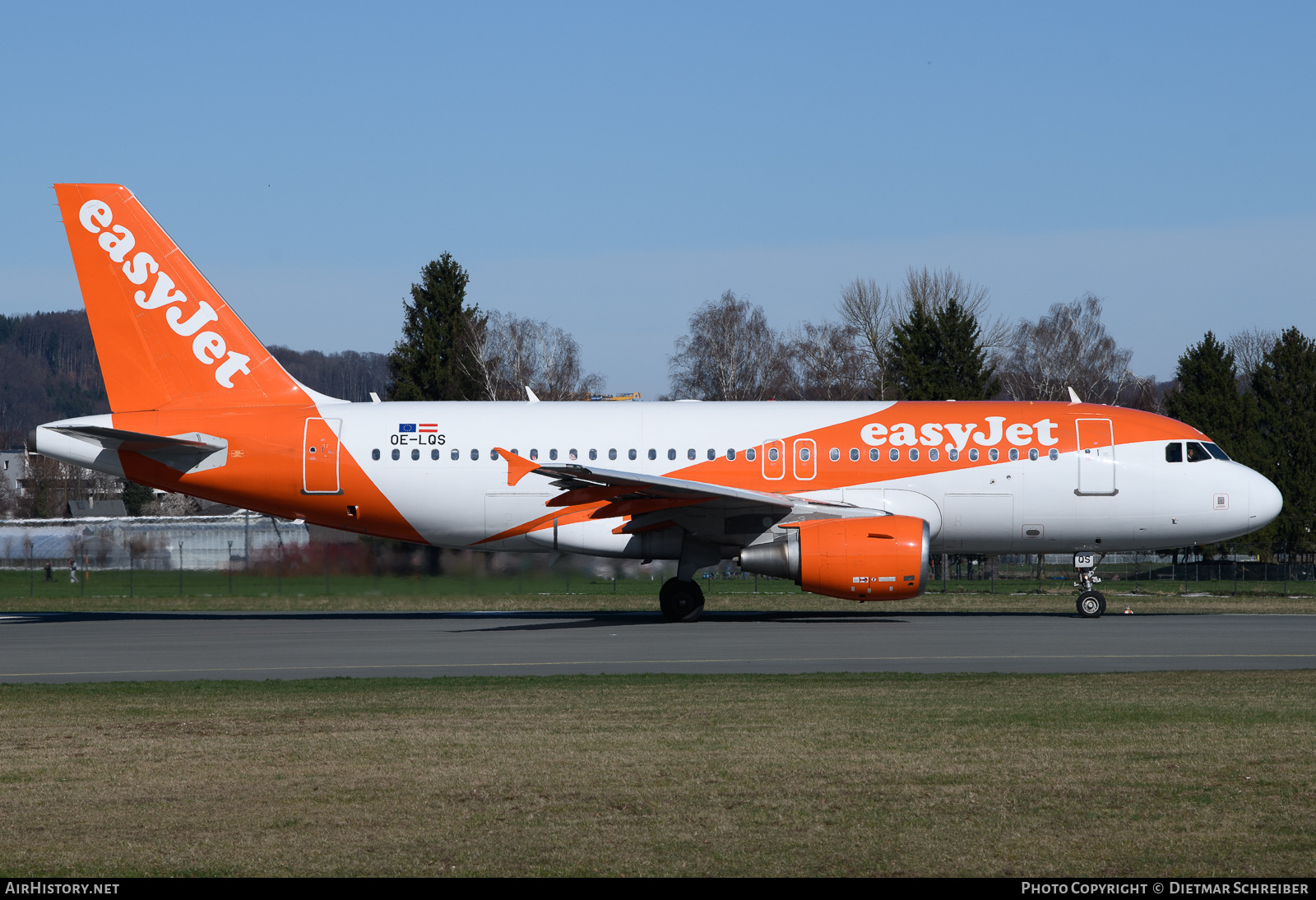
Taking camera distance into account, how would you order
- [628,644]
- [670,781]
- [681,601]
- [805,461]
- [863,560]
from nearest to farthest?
[670,781], [628,644], [863,560], [805,461], [681,601]

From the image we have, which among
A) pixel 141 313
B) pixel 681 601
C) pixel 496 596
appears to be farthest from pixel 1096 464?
pixel 141 313

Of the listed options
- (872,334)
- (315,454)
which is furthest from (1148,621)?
(872,334)

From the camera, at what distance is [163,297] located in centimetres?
2500

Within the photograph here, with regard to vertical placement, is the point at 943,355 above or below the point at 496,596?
above

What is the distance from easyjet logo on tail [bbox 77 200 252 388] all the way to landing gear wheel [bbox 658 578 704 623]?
9.28 m

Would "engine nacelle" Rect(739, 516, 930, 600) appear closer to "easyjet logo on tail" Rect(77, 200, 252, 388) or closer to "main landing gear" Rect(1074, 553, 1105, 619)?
"main landing gear" Rect(1074, 553, 1105, 619)

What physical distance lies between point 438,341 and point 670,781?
50025 mm

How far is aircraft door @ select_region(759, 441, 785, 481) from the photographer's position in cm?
2403

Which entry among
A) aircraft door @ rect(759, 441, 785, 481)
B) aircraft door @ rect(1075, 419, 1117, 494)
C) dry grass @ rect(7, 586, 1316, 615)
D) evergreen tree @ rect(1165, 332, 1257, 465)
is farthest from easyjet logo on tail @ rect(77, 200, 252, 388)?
evergreen tree @ rect(1165, 332, 1257, 465)

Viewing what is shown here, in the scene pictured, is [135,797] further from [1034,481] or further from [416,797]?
[1034,481]

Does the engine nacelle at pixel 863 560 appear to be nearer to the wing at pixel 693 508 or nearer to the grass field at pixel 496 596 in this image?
the wing at pixel 693 508

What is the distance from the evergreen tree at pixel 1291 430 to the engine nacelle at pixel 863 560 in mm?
34585

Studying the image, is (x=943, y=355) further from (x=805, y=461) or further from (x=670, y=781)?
(x=670, y=781)

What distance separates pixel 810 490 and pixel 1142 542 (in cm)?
640
